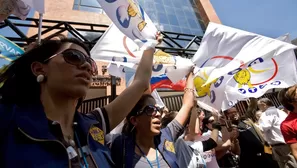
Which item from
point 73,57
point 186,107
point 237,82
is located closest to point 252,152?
point 237,82

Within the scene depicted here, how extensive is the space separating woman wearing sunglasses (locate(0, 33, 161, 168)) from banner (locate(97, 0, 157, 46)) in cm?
77

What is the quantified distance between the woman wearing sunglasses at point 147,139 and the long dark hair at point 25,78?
707 mm

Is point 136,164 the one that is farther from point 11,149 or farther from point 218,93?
point 218,93

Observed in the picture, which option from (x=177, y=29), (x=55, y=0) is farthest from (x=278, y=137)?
(x=55, y=0)

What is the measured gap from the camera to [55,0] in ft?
33.3

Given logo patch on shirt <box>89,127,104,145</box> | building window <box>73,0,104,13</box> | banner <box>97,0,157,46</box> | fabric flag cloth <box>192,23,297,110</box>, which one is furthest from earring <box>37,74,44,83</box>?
building window <box>73,0,104,13</box>

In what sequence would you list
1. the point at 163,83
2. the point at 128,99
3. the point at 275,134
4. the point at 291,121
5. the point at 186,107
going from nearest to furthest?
1. the point at 128,99
2. the point at 186,107
3. the point at 291,121
4. the point at 163,83
5. the point at 275,134

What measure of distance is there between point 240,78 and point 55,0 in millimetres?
9916

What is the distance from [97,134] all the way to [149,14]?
11144mm

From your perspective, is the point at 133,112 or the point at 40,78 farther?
the point at 133,112

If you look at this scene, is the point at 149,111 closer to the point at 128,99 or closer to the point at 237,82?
the point at 128,99

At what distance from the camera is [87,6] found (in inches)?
411

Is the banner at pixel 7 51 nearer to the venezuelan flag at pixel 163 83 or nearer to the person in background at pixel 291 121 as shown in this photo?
the venezuelan flag at pixel 163 83

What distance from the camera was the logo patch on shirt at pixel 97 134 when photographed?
1068 millimetres
